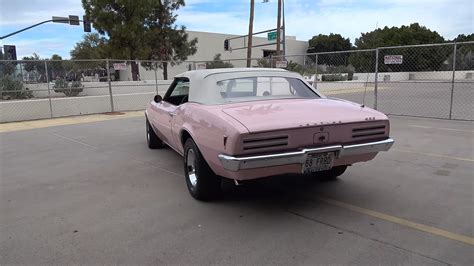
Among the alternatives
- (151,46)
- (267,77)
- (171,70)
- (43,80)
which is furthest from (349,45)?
(267,77)

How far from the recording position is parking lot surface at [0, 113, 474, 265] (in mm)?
3330

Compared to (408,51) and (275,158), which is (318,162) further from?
(408,51)

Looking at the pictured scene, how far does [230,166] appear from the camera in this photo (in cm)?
365

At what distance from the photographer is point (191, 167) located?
15.6ft

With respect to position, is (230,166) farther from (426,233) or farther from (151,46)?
(151,46)

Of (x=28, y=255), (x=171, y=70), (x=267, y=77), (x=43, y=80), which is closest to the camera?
(x=28, y=255)

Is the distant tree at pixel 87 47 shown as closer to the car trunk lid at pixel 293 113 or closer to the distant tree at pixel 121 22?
the distant tree at pixel 121 22

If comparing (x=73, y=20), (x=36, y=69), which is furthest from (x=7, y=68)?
(x=73, y=20)

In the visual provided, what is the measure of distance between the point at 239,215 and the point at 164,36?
26904 mm

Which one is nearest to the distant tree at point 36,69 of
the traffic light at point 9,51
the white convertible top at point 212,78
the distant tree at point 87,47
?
the white convertible top at point 212,78

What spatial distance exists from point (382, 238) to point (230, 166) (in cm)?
149

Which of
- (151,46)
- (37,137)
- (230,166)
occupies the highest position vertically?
(151,46)

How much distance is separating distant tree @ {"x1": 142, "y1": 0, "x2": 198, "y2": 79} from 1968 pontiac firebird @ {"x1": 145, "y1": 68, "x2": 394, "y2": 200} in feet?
76.6

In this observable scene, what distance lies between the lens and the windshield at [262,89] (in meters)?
4.91
